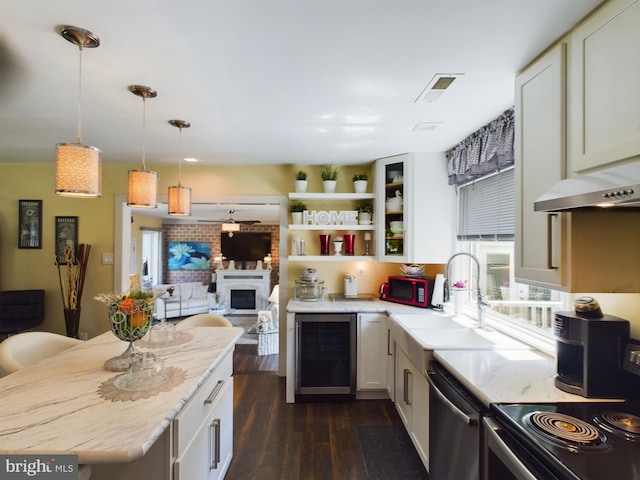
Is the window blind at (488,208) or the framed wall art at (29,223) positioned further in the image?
the framed wall art at (29,223)

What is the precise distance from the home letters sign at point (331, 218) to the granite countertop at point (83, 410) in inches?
78.8

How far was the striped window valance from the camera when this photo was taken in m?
2.12

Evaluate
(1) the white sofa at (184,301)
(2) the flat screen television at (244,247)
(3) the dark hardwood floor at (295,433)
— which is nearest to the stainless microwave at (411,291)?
(3) the dark hardwood floor at (295,433)

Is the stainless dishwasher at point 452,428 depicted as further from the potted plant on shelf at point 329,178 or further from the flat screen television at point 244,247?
the flat screen television at point 244,247

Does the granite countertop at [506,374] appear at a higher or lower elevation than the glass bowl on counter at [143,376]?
lower

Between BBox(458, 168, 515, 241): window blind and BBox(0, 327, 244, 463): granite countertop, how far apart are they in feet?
7.01

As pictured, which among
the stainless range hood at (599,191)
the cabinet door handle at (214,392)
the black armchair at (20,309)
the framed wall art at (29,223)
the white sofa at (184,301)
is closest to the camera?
the stainless range hood at (599,191)

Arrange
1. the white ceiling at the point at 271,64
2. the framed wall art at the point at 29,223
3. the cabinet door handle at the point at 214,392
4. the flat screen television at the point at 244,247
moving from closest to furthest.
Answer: the white ceiling at the point at 271,64 < the cabinet door handle at the point at 214,392 < the framed wall art at the point at 29,223 < the flat screen television at the point at 244,247

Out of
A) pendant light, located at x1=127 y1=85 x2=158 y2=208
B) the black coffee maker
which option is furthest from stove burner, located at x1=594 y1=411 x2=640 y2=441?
pendant light, located at x1=127 y1=85 x2=158 y2=208

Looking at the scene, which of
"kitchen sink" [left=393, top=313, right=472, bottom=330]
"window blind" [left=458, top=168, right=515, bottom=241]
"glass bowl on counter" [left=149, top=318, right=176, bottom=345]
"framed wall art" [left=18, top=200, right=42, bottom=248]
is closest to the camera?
"glass bowl on counter" [left=149, top=318, right=176, bottom=345]

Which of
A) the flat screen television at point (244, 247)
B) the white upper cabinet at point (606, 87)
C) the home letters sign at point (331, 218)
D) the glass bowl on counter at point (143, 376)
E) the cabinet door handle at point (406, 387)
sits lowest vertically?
the cabinet door handle at point (406, 387)

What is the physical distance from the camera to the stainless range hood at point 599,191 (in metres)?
0.89

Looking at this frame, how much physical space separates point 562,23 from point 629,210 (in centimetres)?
78

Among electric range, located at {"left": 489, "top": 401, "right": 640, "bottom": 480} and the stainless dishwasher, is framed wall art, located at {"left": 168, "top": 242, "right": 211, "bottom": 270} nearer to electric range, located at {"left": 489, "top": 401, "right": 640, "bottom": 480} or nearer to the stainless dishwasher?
the stainless dishwasher
